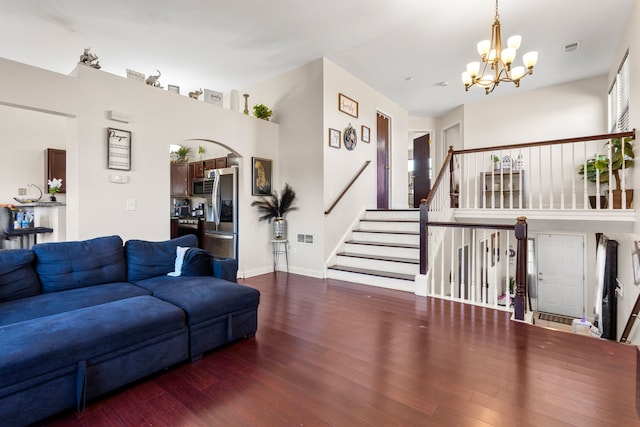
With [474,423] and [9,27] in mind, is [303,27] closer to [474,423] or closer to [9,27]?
[9,27]

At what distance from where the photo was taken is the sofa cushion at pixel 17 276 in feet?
7.39

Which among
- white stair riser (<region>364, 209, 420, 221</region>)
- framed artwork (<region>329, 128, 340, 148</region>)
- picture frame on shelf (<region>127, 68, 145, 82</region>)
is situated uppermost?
picture frame on shelf (<region>127, 68, 145, 82</region>)

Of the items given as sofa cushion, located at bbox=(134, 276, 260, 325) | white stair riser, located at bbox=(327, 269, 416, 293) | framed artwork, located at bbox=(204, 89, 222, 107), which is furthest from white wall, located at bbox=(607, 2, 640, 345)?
framed artwork, located at bbox=(204, 89, 222, 107)

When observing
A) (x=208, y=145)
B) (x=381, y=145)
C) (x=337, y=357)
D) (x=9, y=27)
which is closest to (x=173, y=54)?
(x=9, y=27)

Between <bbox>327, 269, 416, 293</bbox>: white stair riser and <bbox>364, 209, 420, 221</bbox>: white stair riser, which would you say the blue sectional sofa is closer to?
<bbox>327, 269, 416, 293</bbox>: white stair riser

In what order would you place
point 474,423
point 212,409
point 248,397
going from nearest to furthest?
point 474,423 < point 212,409 < point 248,397

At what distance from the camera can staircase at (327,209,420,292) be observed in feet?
14.3

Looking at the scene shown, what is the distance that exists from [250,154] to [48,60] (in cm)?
318

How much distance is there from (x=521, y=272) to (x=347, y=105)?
373 cm

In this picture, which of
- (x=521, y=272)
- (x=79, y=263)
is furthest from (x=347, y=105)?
(x=79, y=263)

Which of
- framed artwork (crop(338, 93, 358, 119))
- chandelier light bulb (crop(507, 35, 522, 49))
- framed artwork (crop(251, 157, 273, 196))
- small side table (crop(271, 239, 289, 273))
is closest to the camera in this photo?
chandelier light bulb (crop(507, 35, 522, 49))

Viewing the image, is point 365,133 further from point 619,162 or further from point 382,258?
point 619,162

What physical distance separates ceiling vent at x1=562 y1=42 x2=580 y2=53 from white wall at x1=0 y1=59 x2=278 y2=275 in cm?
517

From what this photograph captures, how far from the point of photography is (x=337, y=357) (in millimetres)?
2275
